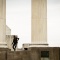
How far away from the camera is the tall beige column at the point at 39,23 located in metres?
26.2

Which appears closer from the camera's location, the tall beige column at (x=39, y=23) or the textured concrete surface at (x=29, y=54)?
the textured concrete surface at (x=29, y=54)

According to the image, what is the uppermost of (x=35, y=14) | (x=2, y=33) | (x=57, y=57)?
(x=35, y=14)

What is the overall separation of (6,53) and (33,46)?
280 centimetres

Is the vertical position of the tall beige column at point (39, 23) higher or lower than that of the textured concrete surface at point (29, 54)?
higher

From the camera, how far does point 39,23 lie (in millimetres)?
26219

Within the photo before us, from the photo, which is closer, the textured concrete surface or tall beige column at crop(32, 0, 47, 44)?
the textured concrete surface

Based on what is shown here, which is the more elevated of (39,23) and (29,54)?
(39,23)

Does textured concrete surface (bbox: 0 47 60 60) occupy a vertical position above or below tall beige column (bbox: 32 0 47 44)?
below

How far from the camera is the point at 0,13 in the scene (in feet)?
87.6

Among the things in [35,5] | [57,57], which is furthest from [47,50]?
[35,5]

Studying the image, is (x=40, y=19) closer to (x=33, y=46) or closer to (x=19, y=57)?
(x=33, y=46)

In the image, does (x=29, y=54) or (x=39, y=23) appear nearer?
(x=29, y=54)

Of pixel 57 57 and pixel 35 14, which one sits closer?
pixel 57 57

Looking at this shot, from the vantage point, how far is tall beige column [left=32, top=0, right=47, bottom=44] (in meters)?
26.2
